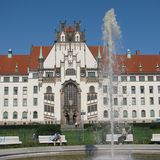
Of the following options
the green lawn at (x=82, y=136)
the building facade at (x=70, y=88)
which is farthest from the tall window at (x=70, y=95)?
the green lawn at (x=82, y=136)

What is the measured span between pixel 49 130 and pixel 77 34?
44.2 m

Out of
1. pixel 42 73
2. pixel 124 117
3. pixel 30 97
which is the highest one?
pixel 42 73

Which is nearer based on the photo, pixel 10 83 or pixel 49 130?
pixel 49 130

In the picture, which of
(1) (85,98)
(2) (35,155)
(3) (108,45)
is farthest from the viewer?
(1) (85,98)

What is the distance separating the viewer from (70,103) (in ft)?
231

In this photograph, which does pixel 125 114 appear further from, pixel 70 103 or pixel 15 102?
pixel 15 102

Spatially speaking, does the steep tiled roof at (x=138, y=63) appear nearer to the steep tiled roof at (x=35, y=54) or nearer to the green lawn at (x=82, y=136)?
the steep tiled roof at (x=35, y=54)

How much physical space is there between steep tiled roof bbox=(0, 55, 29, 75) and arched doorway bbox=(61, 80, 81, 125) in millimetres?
9973

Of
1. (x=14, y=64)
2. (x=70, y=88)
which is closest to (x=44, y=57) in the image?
(x=14, y=64)

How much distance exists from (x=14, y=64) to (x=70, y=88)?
1441cm

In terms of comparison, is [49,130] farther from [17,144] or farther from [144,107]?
[144,107]

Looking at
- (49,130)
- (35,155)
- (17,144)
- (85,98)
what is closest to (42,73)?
(85,98)

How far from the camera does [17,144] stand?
25047 mm

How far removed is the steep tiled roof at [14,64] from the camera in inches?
2916
